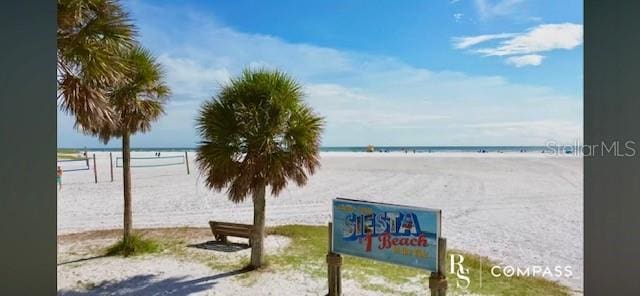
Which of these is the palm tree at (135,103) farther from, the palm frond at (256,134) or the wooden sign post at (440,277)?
the wooden sign post at (440,277)

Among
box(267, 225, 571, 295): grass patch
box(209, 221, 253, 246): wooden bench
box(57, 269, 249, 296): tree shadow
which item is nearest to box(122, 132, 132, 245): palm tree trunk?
box(209, 221, 253, 246): wooden bench

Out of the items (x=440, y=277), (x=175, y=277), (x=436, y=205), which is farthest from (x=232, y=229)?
(x=436, y=205)

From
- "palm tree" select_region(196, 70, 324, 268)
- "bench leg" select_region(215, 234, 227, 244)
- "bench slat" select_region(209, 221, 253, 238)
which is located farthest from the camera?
"bench leg" select_region(215, 234, 227, 244)

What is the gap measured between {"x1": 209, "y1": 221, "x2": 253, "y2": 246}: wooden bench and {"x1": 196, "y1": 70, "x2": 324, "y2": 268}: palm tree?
734mm

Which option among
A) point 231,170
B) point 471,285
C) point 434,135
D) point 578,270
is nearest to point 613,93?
point 471,285

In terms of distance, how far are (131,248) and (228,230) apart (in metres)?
0.93

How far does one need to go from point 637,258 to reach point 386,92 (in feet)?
12.2

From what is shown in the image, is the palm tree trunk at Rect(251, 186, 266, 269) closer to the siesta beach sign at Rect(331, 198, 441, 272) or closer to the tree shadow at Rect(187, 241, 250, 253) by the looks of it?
the tree shadow at Rect(187, 241, 250, 253)

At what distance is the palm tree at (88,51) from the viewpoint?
7.69ft

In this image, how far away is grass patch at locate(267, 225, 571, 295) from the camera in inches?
104

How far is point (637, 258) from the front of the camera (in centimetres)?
170

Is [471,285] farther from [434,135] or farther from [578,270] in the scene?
[434,135]

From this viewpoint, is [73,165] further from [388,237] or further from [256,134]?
[388,237]

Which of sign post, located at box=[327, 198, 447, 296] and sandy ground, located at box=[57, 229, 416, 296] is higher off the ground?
sign post, located at box=[327, 198, 447, 296]
